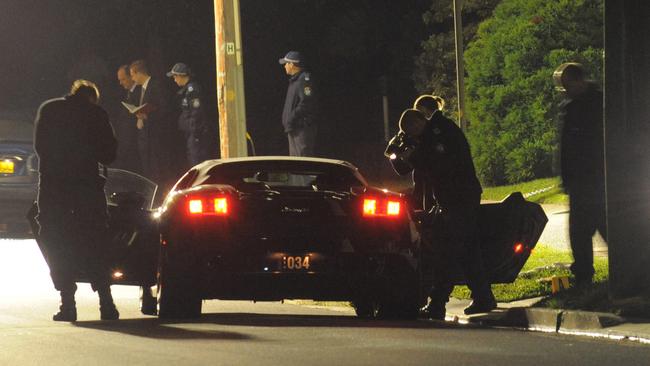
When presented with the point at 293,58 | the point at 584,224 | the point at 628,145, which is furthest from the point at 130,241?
the point at 293,58

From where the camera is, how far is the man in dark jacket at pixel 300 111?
72.5 ft

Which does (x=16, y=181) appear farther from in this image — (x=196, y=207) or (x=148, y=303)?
(x=196, y=207)

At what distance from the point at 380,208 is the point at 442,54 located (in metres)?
27.8

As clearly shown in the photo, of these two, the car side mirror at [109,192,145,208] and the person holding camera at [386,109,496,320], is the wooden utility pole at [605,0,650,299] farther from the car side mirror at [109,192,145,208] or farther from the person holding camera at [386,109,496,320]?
the car side mirror at [109,192,145,208]

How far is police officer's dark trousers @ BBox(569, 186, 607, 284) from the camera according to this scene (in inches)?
560

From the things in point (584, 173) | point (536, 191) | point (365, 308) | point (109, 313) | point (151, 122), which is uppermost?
point (151, 122)

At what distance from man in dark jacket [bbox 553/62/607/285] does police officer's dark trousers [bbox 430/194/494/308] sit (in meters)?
1.10

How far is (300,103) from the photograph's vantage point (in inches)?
878

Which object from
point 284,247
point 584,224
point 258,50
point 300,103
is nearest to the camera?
point 284,247

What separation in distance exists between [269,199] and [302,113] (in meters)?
9.89

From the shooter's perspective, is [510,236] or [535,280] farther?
[535,280]

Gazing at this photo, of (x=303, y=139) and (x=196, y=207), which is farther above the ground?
(x=303, y=139)

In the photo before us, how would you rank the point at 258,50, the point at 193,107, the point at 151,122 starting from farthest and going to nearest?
the point at 258,50 → the point at 151,122 → the point at 193,107

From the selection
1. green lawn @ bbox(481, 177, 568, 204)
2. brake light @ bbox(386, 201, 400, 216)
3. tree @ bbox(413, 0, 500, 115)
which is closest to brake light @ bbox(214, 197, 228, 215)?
brake light @ bbox(386, 201, 400, 216)
